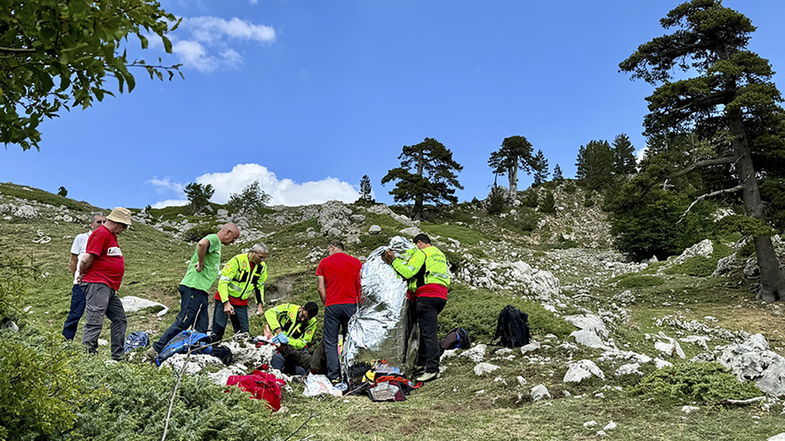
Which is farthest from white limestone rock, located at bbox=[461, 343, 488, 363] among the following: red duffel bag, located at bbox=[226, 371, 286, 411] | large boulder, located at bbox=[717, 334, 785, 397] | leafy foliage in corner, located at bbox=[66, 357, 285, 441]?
leafy foliage in corner, located at bbox=[66, 357, 285, 441]

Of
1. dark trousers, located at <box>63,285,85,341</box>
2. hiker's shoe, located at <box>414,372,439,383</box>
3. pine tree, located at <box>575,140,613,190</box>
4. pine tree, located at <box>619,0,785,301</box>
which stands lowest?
hiker's shoe, located at <box>414,372,439,383</box>

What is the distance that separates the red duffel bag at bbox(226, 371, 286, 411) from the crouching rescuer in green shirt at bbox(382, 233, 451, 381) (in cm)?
257

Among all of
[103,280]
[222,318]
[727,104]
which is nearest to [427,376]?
[222,318]

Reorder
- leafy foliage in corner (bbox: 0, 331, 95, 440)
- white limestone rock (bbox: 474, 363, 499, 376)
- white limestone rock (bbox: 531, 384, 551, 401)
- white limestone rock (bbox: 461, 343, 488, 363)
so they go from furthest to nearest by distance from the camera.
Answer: white limestone rock (bbox: 461, 343, 488, 363) < white limestone rock (bbox: 474, 363, 499, 376) < white limestone rock (bbox: 531, 384, 551, 401) < leafy foliage in corner (bbox: 0, 331, 95, 440)

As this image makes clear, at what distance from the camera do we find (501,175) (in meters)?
→ 61.8

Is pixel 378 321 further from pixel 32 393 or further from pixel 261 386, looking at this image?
pixel 32 393

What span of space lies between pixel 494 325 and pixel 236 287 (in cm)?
504

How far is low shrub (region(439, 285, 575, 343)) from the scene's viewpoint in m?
9.16

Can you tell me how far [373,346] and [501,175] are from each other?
57381 mm

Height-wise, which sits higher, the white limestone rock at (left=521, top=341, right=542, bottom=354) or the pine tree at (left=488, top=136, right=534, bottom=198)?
the pine tree at (left=488, top=136, right=534, bottom=198)

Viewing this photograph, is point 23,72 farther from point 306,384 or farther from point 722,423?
point 722,423

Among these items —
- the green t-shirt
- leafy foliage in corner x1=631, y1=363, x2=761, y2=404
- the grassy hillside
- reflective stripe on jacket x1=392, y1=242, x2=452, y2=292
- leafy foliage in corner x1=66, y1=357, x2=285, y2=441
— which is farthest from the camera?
the green t-shirt

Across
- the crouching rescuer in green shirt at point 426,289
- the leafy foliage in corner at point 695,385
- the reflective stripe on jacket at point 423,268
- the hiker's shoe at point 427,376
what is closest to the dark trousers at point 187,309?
the crouching rescuer in green shirt at point 426,289

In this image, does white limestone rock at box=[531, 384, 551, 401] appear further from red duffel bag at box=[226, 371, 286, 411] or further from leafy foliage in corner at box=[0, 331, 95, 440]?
leafy foliage in corner at box=[0, 331, 95, 440]
